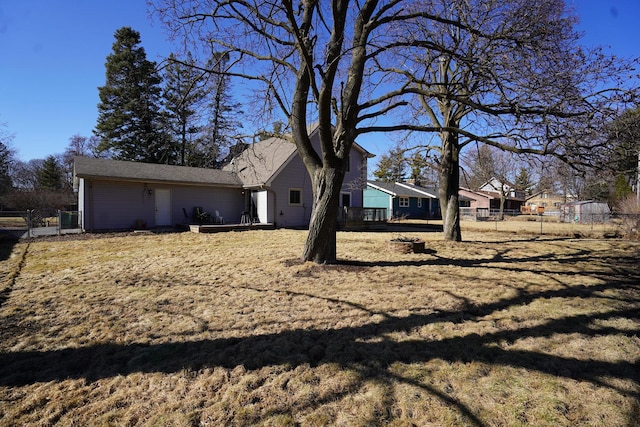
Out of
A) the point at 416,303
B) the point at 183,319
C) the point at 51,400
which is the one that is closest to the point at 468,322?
the point at 416,303

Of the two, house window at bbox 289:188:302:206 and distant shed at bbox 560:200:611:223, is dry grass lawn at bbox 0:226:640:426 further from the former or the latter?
distant shed at bbox 560:200:611:223

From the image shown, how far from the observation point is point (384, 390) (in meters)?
2.68

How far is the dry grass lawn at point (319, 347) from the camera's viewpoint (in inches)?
97.1

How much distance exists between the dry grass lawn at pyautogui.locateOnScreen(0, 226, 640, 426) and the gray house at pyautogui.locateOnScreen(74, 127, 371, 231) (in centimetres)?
877

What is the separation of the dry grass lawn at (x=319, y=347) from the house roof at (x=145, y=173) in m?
8.71

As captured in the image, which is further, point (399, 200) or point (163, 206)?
point (399, 200)

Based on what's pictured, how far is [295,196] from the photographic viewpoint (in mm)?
18844

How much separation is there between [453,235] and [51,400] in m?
12.0

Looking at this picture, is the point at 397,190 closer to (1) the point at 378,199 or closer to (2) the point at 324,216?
(1) the point at 378,199

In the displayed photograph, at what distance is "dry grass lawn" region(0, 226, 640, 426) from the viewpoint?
8.09ft

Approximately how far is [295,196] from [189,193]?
18.3 ft

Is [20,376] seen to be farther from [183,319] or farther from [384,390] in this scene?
[384,390]

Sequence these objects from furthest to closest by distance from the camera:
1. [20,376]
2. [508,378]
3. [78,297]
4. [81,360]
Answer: [78,297], [81,360], [20,376], [508,378]

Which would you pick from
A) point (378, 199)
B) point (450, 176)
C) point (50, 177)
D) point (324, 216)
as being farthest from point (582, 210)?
point (50, 177)
